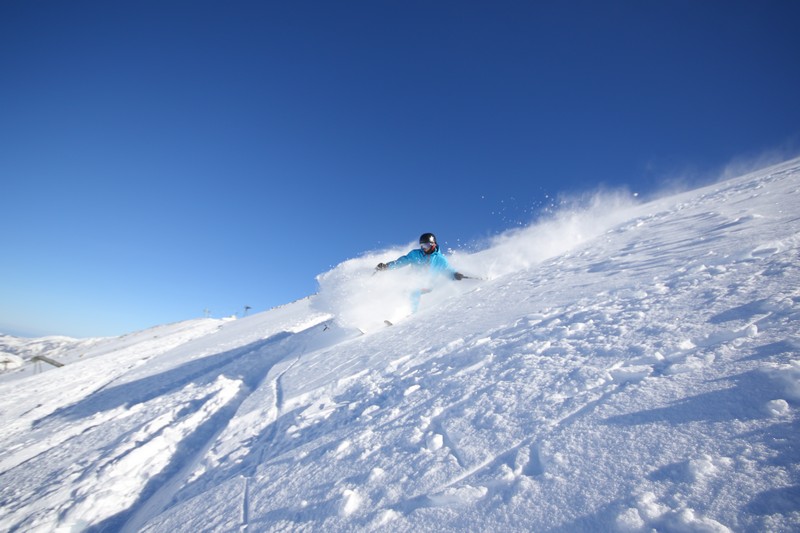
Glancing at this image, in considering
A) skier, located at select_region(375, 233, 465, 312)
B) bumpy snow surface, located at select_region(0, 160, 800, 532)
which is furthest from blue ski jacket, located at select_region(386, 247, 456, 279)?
bumpy snow surface, located at select_region(0, 160, 800, 532)

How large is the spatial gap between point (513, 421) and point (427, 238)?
663 centimetres

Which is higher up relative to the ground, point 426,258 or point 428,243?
point 428,243

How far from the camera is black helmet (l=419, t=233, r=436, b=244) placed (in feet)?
28.9

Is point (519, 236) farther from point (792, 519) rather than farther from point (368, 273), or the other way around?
point (792, 519)

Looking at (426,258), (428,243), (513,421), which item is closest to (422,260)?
(426,258)

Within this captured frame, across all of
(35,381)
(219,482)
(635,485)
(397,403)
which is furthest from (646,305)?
(35,381)

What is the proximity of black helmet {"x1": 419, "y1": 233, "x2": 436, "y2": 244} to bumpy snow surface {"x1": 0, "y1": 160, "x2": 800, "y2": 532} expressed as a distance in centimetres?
211

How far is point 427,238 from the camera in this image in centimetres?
882

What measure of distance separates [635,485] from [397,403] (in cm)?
227

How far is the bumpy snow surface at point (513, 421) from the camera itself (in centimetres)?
167

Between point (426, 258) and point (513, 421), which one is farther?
point (426, 258)

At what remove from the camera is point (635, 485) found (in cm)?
163

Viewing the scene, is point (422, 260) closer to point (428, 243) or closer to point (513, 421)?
point (428, 243)

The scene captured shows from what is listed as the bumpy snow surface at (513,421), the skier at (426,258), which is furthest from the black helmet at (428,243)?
the bumpy snow surface at (513,421)
